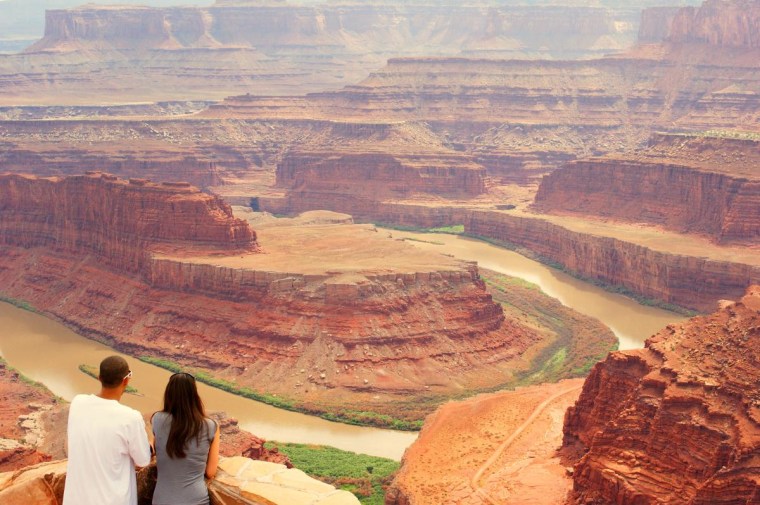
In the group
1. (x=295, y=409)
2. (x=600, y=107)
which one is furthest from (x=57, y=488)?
(x=600, y=107)

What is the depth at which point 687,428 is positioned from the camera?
29969mm

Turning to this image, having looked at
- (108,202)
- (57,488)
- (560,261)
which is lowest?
(560,261)

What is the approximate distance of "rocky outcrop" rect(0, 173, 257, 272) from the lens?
72.8m

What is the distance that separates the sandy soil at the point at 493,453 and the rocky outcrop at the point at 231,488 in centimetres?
1775

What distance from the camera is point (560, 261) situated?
3910 inches

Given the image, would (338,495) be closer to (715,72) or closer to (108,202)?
(108,202)

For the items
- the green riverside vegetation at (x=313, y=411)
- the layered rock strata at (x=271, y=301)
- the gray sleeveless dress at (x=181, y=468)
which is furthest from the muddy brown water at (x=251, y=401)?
the gray sleeveless dress at (x=181, y=468)

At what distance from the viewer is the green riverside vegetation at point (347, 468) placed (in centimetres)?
4256

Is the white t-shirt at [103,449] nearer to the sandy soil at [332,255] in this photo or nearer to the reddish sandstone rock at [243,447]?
the reddish sandstone rock at [243,447]

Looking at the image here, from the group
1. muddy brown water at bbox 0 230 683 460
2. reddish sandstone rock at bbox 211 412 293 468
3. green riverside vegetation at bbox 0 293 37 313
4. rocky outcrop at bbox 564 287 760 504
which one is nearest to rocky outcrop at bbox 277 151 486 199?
muddy brown water at bbox 0 230 683 460

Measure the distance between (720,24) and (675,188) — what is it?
2423 inches

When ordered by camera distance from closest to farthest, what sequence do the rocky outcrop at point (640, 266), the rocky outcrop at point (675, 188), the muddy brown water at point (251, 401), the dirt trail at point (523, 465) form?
the dirt trail at point (523, 465) < the muddy brown water at point (251, 401) < the rocky outcrop at point (640, 266) < the rocky outcrop at point (675, 188)

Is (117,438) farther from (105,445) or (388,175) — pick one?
(388,175)

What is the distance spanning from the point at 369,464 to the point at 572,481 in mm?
13688
